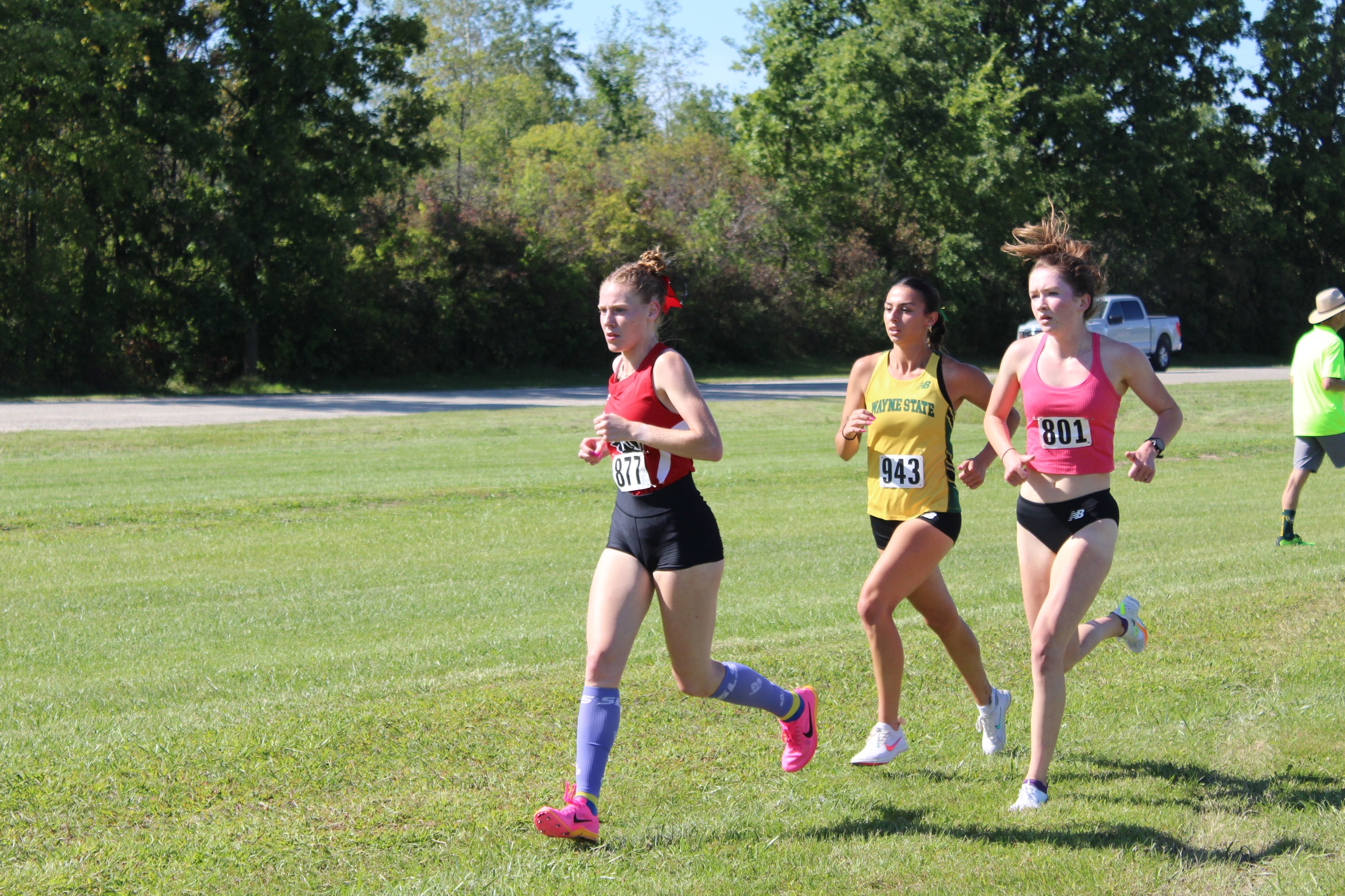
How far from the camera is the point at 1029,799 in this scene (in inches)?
188

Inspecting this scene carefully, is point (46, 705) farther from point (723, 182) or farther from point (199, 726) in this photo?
point (723, 182)

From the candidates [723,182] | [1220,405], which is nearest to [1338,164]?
[723,182]

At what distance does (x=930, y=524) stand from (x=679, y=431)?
131 centimetres

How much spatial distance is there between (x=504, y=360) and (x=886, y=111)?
1682cm

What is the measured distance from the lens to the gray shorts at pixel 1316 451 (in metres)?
10.9

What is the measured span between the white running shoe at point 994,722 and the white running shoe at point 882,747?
399 millimetres

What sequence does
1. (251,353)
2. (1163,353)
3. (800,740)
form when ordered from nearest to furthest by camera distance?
(800,740) → (251,353) → (1163,353)

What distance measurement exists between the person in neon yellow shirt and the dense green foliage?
18213 millimetres

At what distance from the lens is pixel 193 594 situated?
921 centimetres

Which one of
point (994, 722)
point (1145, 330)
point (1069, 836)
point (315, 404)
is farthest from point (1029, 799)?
point (1145, 330)

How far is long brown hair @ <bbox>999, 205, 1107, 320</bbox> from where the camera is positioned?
5.02 meters

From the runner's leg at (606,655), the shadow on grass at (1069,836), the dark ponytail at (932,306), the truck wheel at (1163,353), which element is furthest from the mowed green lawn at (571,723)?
the truck wheel at (1163,353)

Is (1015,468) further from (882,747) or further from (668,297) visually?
(668,297)

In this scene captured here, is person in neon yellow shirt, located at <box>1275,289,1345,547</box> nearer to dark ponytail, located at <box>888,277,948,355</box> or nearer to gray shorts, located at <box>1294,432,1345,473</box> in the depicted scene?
gray shorts, located at <box>1294,432,1345,473</box>
